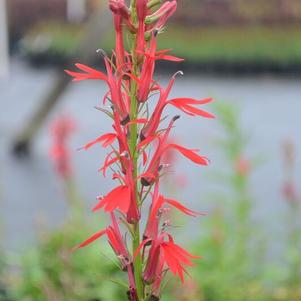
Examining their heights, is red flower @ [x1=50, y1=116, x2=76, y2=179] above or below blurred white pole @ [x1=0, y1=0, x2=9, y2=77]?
above

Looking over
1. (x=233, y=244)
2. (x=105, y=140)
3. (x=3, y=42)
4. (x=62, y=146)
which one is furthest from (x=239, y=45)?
(x=105, y=140)

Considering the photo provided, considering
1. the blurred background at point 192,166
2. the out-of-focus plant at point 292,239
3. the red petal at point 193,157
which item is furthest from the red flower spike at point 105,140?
the out-of-focus plant at point 292,239

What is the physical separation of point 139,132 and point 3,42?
26.6 metres

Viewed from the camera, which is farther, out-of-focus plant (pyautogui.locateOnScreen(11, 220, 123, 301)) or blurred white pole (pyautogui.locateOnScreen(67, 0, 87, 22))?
blurred white pole (pyautogui.locateOnScreen(67, 0, 87, 22))

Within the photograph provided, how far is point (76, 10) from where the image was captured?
32.7 meters

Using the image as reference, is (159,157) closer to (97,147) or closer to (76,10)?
A: (97,147)

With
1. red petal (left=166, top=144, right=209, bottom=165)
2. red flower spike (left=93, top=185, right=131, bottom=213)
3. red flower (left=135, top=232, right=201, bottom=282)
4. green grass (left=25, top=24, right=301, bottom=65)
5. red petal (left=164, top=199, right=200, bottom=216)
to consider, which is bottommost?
green grass (left=25, top=24, right=301, bottom=65)

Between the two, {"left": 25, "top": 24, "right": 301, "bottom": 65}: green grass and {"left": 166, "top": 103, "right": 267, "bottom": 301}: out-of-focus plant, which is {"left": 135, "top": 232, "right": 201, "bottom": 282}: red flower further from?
{"left": 25, "top": 24, "right": 301, "bottom": 65}: green grass

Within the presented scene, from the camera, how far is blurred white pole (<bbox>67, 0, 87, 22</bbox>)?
1261 inches

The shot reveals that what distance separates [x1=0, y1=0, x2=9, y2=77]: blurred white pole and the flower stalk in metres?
21.6

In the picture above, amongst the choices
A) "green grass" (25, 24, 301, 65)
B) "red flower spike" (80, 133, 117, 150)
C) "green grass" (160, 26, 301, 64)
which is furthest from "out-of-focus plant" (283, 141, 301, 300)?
"green grass" (160, 26, 301, 64)

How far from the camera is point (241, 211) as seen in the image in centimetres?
430

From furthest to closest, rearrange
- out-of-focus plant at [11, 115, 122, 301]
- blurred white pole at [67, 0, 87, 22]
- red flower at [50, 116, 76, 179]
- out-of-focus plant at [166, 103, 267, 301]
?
blurred white pole at [67, 0, 87, 22], red flower at [50, 116, 76, 179], out-of-focus plant at [166, 103, 267, 301], out-of-focus plant at [11, 115, 122, 301]

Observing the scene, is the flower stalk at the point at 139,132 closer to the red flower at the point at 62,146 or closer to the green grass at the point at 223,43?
the red flower at the point at 62,146
